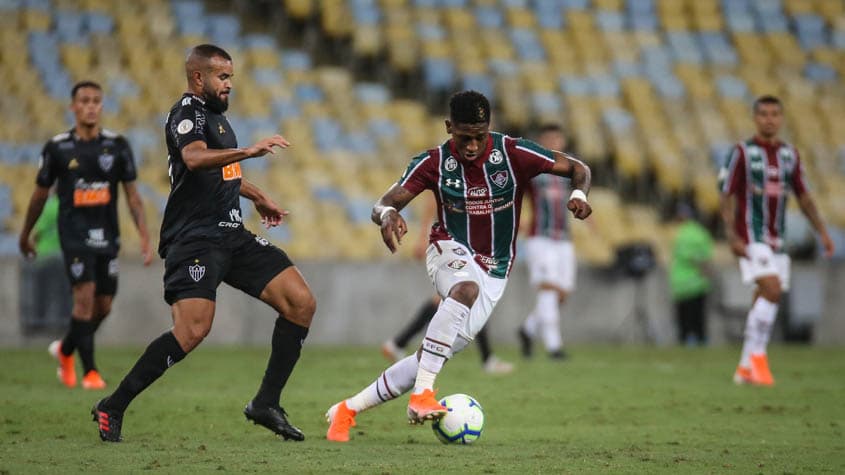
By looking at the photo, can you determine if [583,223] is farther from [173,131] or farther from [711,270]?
[173,131]

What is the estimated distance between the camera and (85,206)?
11.0m

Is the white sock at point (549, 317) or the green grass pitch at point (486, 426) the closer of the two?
the green grass pitch at point (486, 426)

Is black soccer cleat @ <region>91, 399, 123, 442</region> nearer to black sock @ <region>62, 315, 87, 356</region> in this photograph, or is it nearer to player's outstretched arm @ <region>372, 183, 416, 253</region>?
player's outstretched arm @ <region>372, 183, 416, 253</region>

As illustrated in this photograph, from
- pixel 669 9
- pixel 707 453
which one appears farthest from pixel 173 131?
pixel 669 9

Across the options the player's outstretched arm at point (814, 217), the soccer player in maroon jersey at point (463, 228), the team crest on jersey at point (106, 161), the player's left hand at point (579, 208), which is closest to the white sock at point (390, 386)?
the soccer player in maroon jersey at point (463, 228)

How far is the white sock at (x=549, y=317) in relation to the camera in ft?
50.2

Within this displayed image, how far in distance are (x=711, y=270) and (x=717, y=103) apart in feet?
15.5

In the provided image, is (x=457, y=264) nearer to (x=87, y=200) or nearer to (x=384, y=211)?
(x=384, y=211)

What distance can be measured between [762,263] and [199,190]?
6054mm

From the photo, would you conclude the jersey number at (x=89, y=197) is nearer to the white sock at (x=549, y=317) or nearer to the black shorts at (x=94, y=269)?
the black shorts at (x=94, y=269)

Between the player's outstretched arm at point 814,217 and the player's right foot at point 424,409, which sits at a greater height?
the player's outstretched arm at point 814,217

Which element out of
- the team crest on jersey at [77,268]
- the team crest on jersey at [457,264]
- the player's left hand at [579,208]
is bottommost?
the team crest on jersey at [457,264]

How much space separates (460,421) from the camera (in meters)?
7.46

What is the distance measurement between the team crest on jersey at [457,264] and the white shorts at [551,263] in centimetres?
786
